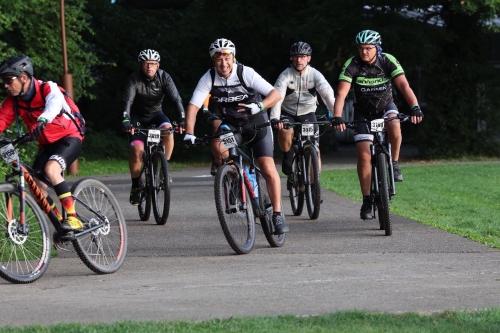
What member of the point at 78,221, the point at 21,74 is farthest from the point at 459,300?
the point at 21,74

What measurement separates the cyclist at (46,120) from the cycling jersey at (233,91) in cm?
149

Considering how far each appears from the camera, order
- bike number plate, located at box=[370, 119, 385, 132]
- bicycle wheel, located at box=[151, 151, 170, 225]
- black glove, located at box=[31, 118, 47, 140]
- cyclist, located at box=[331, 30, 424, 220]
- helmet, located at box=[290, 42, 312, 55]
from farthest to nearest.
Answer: helmet, located at box=[290, 42, 312, 55] < bicycle wheel, located at box=[151, 151, 170, 225] < cyclist, located at box=[331, 30, 424, 220] < bike number plate, located at box=[370, 119, 385, 132] < black glove, located at box=[31, 118, 47, 140]

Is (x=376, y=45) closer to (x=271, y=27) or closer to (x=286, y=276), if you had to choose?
(x=286, y=276)

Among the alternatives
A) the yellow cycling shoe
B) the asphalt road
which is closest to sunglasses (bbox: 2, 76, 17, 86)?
the yellow cycling shoe

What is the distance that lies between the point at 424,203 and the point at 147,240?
490cm

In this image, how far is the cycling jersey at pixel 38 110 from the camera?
8672mm

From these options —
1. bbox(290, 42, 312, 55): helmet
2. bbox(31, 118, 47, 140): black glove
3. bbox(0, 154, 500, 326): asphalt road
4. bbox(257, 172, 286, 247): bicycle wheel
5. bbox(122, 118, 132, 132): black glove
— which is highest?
bbox(290, 42, 312, 55): helmet

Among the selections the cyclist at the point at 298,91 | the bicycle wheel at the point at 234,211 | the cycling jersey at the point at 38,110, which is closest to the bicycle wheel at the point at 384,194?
the bicycle wheel at the point at 234,211

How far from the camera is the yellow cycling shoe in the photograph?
8.50 meters

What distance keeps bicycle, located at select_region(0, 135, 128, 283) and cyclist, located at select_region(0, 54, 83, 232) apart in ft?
0.33

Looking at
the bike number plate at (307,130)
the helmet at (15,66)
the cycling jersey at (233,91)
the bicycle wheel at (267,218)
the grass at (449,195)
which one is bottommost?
the grass at (449,195)

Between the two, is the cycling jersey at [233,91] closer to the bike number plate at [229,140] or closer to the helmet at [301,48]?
the bike number plate at [229,140]

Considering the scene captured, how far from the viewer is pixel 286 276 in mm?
8242

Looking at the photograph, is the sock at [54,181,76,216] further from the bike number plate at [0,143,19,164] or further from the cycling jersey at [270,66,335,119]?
the cycling jersey at [270,66,335,119]
